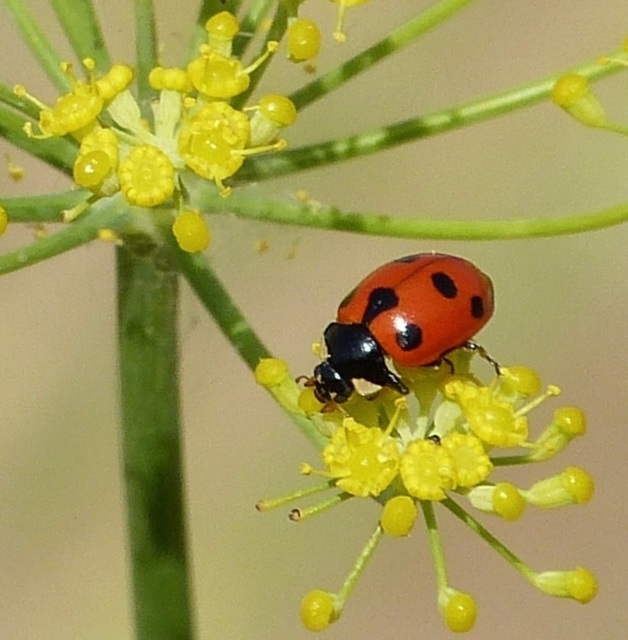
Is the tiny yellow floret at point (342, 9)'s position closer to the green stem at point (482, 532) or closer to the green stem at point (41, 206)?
the green stem at point (41, 206)

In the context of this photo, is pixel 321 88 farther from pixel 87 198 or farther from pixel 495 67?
pixel 495 67

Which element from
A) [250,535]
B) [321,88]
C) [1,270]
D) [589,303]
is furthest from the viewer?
[589,303]

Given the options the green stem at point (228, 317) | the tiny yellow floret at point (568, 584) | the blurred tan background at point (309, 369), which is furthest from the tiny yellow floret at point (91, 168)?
the blurred tan background at point (309, 369)

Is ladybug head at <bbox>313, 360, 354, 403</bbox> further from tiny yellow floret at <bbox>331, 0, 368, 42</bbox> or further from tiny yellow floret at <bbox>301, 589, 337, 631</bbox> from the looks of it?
tiny yellow floret at <bbox>331, 0, 368, 42</bbox>

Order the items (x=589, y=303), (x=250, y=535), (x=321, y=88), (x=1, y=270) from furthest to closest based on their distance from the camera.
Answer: (x=589, y=303) → (x=250, y=535) → (x=321, y=88) → (x=1, y=270)

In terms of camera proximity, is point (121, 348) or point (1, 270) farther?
point (121, 348)

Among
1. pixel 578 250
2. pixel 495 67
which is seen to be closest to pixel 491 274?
pixel 578 250

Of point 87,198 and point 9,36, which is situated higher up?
point 9,36
